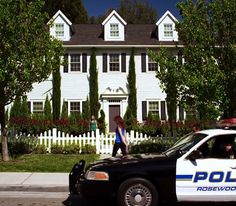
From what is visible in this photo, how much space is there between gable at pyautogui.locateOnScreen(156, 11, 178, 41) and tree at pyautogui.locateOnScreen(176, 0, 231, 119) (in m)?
15.7

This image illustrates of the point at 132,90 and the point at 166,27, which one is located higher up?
the point at 166,27

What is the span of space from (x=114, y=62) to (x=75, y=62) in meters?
2.59

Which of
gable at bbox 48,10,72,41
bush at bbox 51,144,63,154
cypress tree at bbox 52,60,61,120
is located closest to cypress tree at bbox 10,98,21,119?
cypress tree at bbox 52,60,61,120

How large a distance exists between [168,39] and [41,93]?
9.38m

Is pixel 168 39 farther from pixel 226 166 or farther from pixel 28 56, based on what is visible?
pixel 226 166

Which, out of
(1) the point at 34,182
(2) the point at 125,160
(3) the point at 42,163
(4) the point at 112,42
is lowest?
(1) the point at 34,182

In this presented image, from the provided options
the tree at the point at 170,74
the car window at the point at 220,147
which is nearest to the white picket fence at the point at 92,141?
the tree at the point at 170,74

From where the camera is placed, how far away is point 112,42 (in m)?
30.4

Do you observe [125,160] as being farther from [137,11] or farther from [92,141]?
[137,11]

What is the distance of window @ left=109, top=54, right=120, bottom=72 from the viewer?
98.3ft

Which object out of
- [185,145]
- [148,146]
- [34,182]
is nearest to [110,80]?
[148,146]

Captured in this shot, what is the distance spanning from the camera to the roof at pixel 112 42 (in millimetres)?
30078

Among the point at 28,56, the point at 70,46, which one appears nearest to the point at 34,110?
the point at 70,46

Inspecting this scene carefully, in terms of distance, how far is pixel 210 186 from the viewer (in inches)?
310
